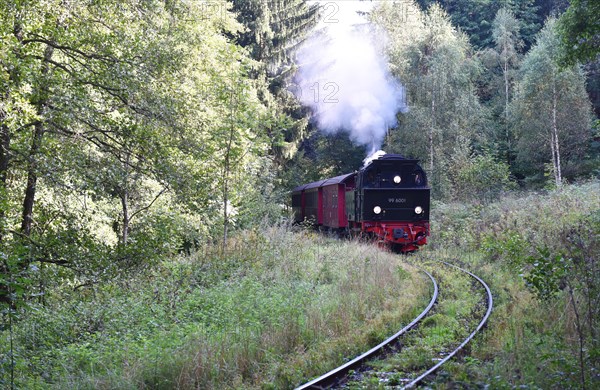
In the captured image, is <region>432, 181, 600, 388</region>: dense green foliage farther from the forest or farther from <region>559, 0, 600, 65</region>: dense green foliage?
<region>559, 0, 600, 65</region>: dense green foliage

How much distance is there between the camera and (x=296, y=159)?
36.9 meters

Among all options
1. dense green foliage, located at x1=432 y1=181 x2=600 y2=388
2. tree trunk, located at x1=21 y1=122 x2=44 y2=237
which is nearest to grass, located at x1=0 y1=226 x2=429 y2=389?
tree trunk, located at x1=21 y1=122 x2=44 y2=237

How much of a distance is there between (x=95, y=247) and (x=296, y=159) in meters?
27.3

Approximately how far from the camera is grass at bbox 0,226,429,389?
6.42 metres

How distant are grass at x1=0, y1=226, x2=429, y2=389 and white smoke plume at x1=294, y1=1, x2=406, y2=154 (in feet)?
57.3

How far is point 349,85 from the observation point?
31.0 metres

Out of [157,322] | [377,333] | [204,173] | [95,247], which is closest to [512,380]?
[377,333]

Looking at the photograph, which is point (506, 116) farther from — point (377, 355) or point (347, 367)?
point (347, 367)

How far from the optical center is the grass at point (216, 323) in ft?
21.1

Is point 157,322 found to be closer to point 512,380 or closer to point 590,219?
point 512,380

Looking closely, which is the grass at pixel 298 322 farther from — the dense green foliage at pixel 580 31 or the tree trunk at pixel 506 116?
the tree trunk at pixel 506 116

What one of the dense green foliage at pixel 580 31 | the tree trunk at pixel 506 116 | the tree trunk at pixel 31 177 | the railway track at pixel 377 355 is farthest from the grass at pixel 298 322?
the tree trunk at pixel 506 116

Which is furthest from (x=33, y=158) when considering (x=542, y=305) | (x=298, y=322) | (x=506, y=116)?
(x=506, y=116)

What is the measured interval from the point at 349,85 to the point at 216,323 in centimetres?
2380
